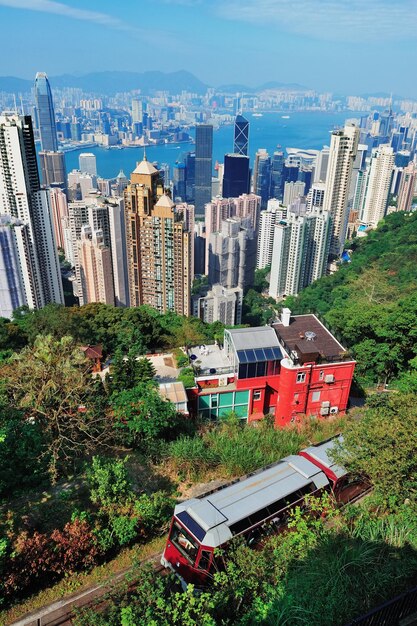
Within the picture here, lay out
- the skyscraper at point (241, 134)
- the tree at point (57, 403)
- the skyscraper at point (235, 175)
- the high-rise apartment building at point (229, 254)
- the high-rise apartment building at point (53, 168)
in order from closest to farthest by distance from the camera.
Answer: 1. the tree at point (57, 403)
2. the high-rise apartment building at point (229, 254)
3. the high-rise apartment building at point (53, 168)
4. the skyscraper at point (235, 175)
5. the skyscraper at point (241, 134)

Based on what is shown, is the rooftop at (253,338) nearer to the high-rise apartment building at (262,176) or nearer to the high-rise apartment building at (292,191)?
the high-rise apartment building at (292,191)

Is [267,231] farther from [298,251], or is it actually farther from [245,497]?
[245,497]

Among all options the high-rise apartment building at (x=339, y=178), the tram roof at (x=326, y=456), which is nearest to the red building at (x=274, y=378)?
the tram roof at (x=326, y=456)

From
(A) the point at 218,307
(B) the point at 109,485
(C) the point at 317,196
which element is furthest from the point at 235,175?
(B) the point at 109,485

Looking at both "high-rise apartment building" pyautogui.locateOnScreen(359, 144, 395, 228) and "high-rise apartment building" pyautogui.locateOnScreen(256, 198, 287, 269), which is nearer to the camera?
"high-rise apartment building" pyautogui.locateOnScreen(256, 198, 287, 269)

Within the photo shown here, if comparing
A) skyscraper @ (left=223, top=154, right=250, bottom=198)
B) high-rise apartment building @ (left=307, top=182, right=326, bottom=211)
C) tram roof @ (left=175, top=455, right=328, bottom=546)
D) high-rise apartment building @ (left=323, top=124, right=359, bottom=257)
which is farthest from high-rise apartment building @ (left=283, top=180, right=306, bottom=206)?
tram roof @ (left=175, top=455, right=328, bottom=546)

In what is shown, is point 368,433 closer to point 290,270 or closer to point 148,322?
point 148,322

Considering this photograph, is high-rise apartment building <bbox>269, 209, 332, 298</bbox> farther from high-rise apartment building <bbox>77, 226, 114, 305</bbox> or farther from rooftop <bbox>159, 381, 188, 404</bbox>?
rooftop <bbox>159, 381, 188, 404</bbox>
